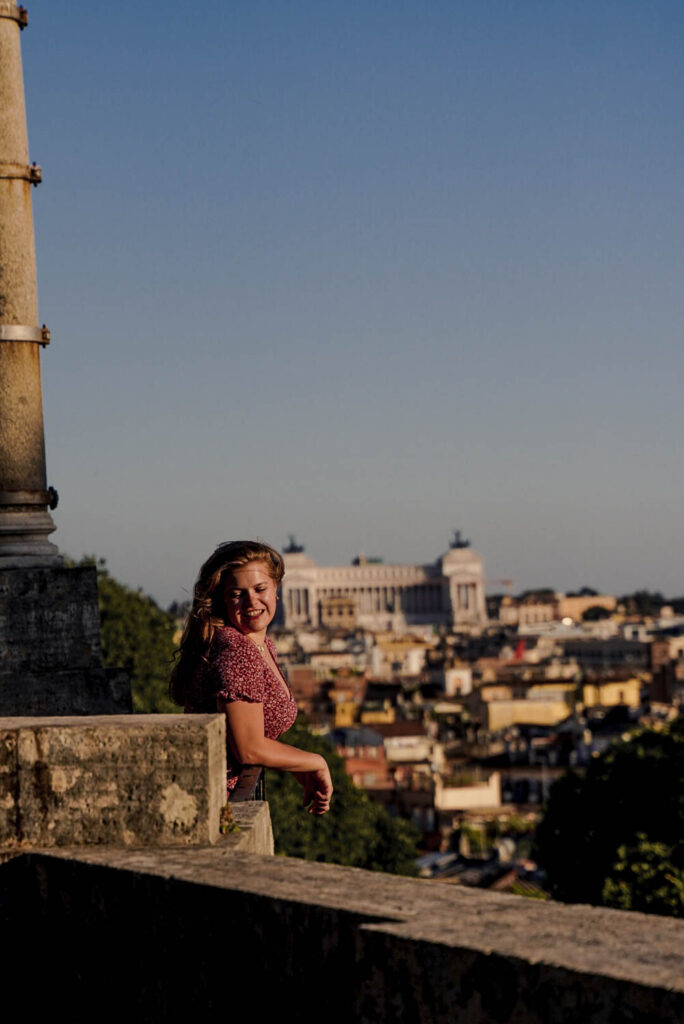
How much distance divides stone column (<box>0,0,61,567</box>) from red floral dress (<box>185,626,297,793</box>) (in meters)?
4.44

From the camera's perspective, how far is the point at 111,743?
4219 mm

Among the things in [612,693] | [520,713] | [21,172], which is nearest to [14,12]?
[21,172]

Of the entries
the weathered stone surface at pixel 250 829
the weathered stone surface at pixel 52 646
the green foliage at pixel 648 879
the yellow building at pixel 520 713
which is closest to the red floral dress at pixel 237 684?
the weathered stone surface at pixel 250 829

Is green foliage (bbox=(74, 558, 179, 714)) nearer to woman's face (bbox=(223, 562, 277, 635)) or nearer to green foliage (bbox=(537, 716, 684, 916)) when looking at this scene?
green foliage (bbox=(537, 716, 684, 916))

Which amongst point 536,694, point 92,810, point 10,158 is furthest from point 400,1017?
point 536,694

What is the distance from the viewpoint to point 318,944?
3.47 meters

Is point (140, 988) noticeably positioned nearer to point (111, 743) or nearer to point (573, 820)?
point (111, 743)

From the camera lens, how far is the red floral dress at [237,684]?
4906mm

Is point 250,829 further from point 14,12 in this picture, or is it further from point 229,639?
point 14,12

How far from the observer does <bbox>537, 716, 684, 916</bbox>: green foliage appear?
99.4 ft

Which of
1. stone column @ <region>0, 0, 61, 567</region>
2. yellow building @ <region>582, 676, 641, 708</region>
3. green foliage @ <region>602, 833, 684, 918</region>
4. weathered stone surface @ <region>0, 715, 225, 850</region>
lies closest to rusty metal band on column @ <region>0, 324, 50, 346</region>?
stone column @ <region>0, 0, 61, 567</region>

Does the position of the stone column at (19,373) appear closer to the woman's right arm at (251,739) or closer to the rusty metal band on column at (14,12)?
the rusty metal band on column at (14,12)

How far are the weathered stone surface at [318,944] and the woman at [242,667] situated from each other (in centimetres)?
78

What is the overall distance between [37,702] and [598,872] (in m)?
25.5
